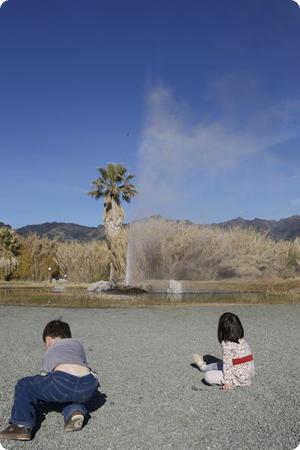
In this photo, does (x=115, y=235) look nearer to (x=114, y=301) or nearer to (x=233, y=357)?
(x=114, y=301)

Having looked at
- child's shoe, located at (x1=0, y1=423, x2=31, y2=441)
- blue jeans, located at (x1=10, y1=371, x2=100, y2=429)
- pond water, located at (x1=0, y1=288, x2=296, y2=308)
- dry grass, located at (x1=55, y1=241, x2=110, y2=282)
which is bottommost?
child's shoe, located at (x1=0, y1=423, x2=31, y2=441)

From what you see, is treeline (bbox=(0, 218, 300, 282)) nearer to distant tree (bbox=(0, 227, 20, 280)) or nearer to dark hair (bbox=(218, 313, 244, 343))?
distant tree (bbox=(0, 227, 20, 280))

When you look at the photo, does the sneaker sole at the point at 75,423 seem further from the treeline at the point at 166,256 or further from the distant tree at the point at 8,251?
the distant tree at the point at 8,251

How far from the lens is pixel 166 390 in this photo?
18.3 ft

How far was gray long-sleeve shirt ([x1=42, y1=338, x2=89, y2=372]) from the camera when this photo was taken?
4.47 m

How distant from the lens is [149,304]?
15953 millimetres

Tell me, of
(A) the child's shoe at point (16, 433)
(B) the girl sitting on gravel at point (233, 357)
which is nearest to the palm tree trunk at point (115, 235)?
(B) the girl sitting on gravel at point (233, 357)

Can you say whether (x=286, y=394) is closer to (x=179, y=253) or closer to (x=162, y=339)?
(x=162, y=339)

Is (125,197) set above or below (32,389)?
above

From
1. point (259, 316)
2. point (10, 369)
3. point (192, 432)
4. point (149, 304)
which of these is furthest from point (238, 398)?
point (149, 304)

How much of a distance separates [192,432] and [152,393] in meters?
1.28

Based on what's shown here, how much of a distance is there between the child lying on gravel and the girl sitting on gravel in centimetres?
170

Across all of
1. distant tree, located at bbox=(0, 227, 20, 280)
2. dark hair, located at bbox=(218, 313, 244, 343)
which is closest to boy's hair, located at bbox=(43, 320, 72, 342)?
dark hair, located at bbox=(218, 313, 244, 343)

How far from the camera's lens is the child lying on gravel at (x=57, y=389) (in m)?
4.16
